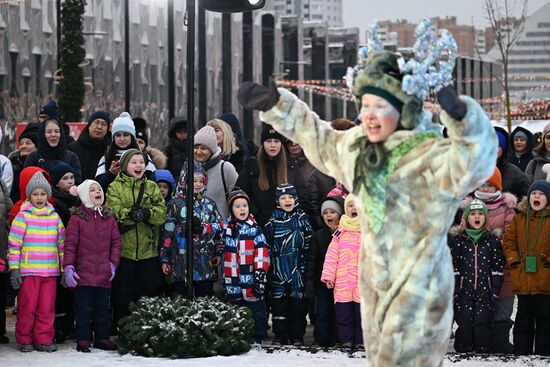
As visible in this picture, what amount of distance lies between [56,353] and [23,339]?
30 cm

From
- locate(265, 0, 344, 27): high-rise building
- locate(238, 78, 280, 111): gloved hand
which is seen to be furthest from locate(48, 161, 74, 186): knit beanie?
locate(265, 0, 344, 27): high-rise building

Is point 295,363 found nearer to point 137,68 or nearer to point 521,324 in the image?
point 521,324

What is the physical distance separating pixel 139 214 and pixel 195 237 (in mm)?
521

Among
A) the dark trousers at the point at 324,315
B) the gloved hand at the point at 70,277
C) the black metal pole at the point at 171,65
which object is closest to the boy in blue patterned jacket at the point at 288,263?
the dark trousers at the point at 324,315

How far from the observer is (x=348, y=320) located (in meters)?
10.2

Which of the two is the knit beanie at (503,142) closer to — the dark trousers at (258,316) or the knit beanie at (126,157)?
the dark trousers at (258,316)

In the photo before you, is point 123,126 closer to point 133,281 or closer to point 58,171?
point 58,171

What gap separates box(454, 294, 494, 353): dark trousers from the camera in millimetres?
9875

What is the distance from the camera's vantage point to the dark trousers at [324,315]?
10516mm

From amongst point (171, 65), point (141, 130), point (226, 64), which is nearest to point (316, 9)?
point (226, 64)

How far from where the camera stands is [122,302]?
10656 mm

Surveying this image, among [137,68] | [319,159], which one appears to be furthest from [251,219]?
[137,68]

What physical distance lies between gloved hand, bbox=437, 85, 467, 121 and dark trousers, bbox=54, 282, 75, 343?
5842 mm

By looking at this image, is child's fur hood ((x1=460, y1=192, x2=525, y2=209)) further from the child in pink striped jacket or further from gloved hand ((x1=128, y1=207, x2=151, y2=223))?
the child in pink striped jacket
